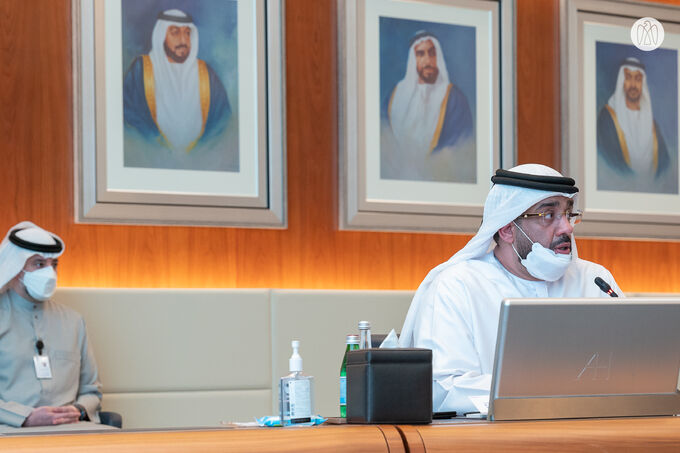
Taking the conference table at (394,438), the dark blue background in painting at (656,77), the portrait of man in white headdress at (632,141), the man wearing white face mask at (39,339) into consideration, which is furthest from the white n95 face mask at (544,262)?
the dark blue background in painting at (656,77)

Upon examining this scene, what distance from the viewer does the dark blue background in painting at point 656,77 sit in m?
5.42

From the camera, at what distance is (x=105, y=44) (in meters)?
4.41

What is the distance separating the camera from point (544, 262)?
306 cm

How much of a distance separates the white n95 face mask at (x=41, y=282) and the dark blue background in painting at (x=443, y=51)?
195 cm

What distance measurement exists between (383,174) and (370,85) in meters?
0.48

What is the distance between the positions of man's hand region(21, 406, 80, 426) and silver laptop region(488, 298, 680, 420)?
2.49 meters

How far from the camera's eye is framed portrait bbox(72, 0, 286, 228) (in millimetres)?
4367

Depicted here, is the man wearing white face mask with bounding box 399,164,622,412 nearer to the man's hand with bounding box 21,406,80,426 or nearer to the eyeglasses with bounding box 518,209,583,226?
the eyeglasses with bounding box 518,209,583,226

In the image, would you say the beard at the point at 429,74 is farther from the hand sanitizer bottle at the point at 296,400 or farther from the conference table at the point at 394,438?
the conference table at the point at 394,438

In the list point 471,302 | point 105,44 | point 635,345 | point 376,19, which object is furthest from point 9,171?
point 635,345

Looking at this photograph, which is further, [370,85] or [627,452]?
[370,85]

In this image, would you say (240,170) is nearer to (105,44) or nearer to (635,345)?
(105,44)

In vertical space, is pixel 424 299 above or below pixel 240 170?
below

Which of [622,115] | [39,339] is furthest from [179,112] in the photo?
[622,115]
